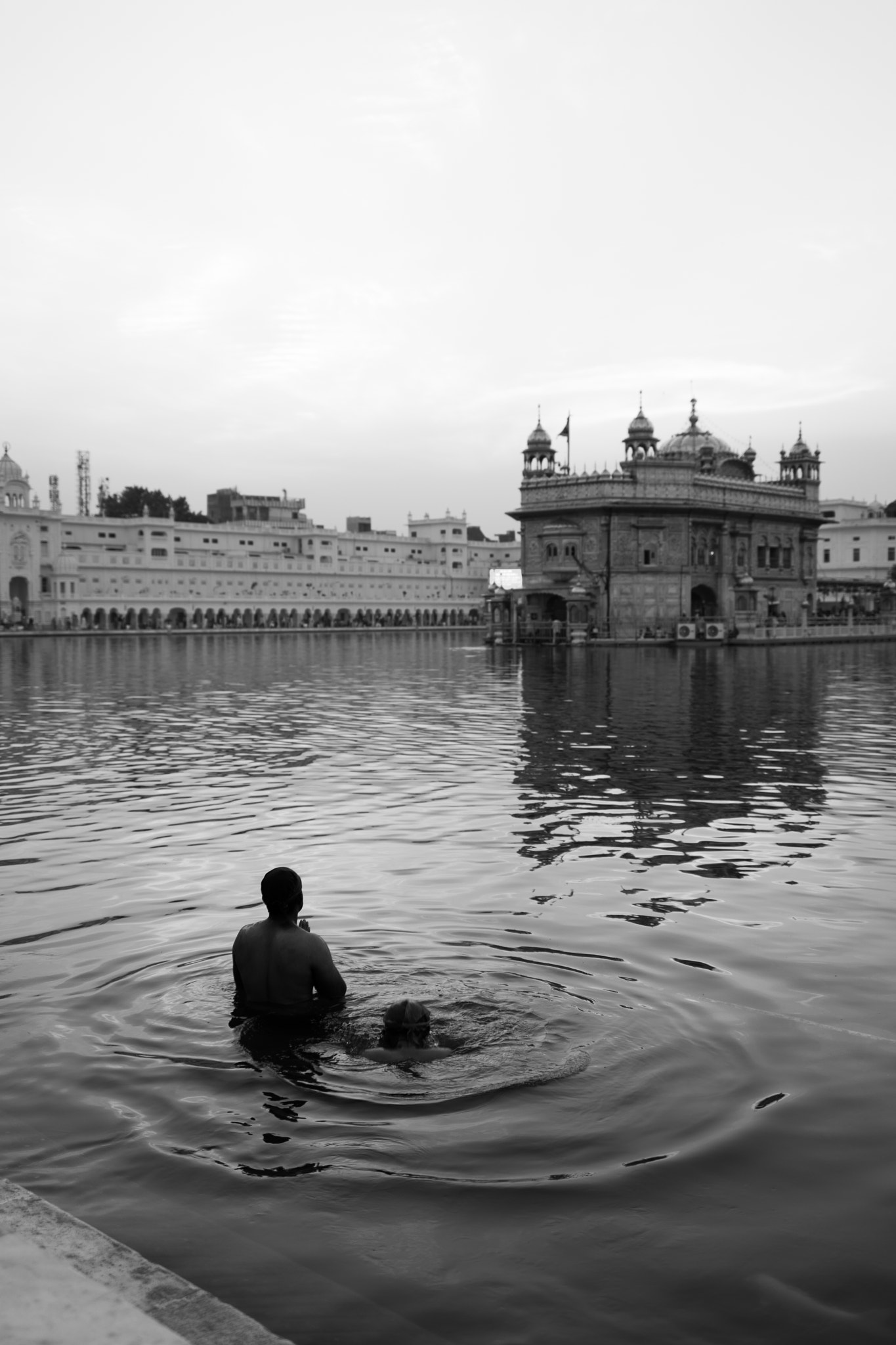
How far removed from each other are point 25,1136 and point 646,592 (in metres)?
67.3

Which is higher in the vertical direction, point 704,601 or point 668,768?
point 704,601

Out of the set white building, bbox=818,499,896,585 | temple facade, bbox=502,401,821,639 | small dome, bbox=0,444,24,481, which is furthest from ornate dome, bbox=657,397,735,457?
small dome, bbox=0,444,24,481

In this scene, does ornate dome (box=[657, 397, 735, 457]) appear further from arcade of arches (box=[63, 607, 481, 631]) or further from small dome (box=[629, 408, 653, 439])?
arcade of arches (box=[63, 607, 481, 631])

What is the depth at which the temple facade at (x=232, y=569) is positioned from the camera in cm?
10319

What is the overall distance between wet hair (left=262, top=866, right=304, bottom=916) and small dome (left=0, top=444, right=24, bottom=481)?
108200 millimetres

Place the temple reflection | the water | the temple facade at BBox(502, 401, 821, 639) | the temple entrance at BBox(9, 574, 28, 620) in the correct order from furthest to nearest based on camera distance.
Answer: the temple entrance at BBox(9, 574, 28, 620)
the temple facade at BBox(502, 401, 821, 639)
the temple reflection
the water

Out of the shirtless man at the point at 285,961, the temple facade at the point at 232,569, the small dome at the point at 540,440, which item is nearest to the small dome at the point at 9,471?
the temple facade at the point at 232,569

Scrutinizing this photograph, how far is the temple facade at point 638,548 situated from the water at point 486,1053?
52.3 metres

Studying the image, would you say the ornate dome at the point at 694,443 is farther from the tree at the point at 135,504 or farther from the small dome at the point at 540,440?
the tree at the point at 135,504

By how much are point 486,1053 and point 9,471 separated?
111 meters

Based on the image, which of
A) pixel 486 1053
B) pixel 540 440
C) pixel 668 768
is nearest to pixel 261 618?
pixel 540 440

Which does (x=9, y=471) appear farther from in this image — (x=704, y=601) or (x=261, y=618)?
(x=704, y=601)

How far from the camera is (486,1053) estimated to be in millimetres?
7129

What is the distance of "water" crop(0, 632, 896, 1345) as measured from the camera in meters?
4.95
